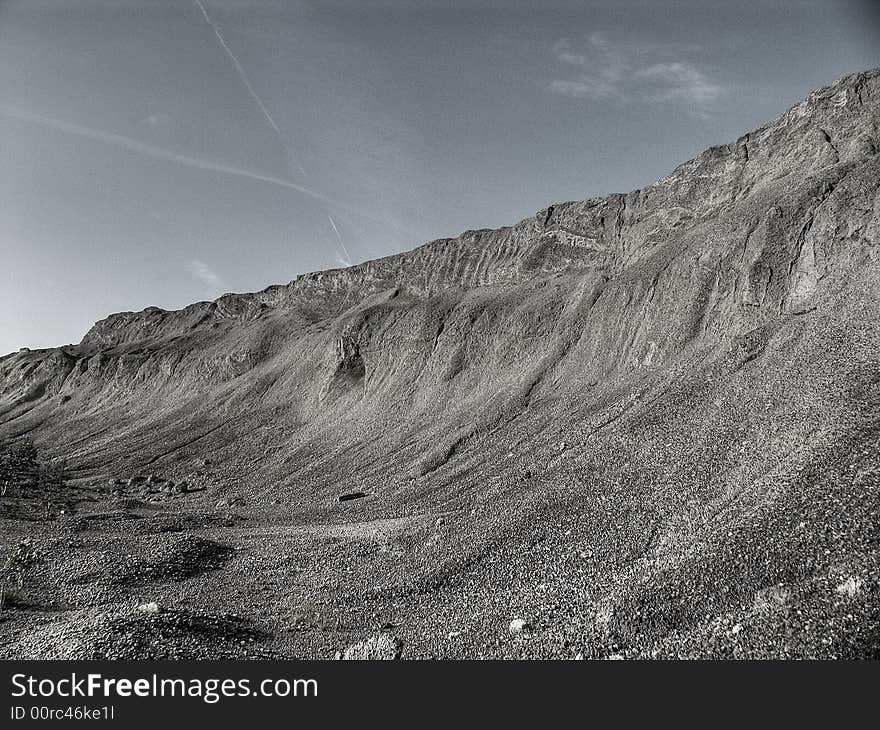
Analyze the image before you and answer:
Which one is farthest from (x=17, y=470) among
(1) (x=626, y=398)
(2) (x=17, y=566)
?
(1) (x=626, y=398)

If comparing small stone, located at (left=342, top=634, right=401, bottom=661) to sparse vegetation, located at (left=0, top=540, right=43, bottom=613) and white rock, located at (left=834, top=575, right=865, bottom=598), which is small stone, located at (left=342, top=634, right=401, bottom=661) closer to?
white rock, located at (left=834, top=575, right=865, bottom=598)

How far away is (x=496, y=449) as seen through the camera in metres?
27.7

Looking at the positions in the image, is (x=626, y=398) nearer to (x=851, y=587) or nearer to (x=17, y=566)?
(x=851, y=587)

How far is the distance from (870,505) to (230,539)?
2304cm

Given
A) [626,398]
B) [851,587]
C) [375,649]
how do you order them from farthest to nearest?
[626,398] < [375,649] < [851,587]

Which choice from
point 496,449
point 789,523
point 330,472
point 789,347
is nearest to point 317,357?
point 330,472

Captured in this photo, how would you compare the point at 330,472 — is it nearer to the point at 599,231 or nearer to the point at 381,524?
the point at 381,524

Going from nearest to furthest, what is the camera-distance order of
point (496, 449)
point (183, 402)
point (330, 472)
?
point (496, 449), point (330, 472), point (183, 402)

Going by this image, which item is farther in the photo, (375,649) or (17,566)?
(17,566)

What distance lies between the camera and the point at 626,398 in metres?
26.0

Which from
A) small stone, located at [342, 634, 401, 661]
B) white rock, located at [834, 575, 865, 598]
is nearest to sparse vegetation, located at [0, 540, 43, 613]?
small stone, located at [342, 634, 401, 661]

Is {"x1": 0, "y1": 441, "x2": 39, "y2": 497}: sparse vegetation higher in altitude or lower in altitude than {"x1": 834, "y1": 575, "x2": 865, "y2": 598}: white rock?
higher

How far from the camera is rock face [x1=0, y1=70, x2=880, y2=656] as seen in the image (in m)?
13.2

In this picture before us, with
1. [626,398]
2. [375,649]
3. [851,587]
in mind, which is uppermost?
[626,398]
